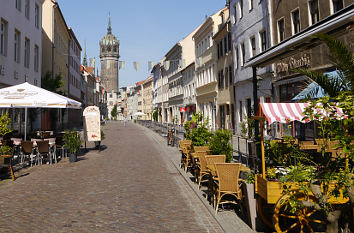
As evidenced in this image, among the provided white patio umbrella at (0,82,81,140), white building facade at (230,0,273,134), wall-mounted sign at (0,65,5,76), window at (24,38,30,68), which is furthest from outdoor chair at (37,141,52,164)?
window at (24,38,30,68)

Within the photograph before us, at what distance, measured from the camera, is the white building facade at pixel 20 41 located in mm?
→ 18922

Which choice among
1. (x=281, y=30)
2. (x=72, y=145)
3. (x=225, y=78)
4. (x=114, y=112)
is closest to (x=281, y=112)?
(x=72, y=145)

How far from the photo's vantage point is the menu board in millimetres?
18156

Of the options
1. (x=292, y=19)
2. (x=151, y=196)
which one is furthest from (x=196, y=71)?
(x=151, y=196)

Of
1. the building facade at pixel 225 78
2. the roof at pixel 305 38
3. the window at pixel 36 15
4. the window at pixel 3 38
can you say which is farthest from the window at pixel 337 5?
the window at pixel 36 15

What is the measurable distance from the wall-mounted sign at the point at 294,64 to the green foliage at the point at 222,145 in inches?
317

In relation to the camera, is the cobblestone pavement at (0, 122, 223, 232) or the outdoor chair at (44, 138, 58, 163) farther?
the outdoor chair at (44, 138, 58, 163)

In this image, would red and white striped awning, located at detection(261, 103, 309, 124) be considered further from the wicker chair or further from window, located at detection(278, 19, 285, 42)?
window, located at detection(278, 19, 285, 42)

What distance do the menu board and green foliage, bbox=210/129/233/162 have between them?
10.4 m

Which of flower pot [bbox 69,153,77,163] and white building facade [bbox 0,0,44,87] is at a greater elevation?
white building facade [bbox 0,0,44,87]

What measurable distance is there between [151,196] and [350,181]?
484 centimetres

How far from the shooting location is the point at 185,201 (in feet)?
24.6

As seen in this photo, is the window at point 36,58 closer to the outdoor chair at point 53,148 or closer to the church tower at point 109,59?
the outdoor chair at point 53,148

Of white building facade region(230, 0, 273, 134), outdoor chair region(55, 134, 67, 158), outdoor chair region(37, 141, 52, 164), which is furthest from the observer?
white building facade region(230, 0, 273, 134)
